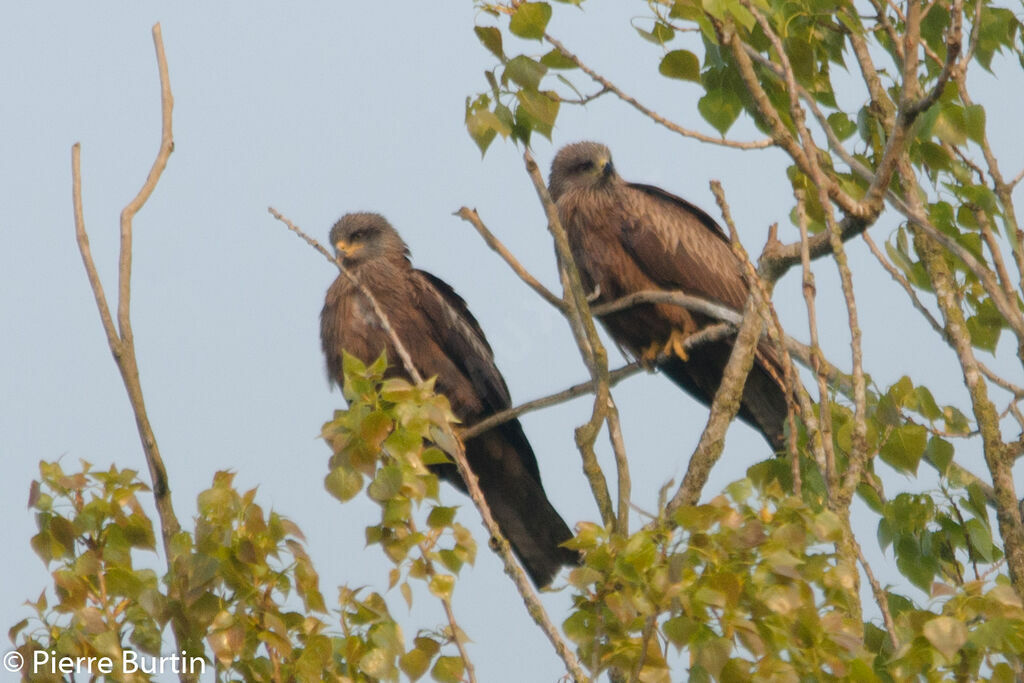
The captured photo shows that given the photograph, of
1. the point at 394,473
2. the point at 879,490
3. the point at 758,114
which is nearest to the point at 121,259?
the point at 394,473

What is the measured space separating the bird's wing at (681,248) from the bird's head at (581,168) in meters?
0.19

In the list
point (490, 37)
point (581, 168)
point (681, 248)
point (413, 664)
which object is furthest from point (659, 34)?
point (581, 168)

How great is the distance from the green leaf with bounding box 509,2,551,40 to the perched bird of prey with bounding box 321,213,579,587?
8.79ft

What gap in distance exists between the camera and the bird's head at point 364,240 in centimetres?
690

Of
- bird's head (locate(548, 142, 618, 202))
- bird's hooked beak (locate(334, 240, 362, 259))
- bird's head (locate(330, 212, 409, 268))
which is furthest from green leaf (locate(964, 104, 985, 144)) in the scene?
bird's hooked beak (locate(334, 240, 362, 259))

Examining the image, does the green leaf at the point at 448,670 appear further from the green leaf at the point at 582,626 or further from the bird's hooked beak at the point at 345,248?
the bird's hooked beak at the point at 345,248

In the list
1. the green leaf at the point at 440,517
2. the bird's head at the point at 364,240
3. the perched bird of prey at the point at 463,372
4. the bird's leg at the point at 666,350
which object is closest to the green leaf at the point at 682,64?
the green leaf at the point at 440,517

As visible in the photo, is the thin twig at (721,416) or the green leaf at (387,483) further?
the thin twig at (721,416)

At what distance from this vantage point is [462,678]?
10.2ft

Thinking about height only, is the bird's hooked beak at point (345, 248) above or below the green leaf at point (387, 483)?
above

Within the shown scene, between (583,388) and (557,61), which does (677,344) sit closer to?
(583,388)

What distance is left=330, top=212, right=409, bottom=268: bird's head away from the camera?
690 cm

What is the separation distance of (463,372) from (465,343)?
0.48 feet

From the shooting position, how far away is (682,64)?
387 centimetres
